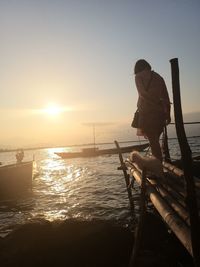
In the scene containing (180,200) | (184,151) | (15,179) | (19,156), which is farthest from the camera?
(19,156)

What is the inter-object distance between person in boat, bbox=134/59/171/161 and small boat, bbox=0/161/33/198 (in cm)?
1646

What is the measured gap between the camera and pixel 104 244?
7.27 meters

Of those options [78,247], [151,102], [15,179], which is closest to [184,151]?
[151,102]

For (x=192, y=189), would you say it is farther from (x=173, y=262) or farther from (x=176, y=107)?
(x=173, y=262)

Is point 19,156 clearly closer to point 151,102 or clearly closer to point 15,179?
point 15,179

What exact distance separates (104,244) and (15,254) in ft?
7.61

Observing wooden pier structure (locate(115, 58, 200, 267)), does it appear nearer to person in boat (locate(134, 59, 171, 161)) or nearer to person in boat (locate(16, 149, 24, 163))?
person in boat (locate(134, 59, 171, 161))

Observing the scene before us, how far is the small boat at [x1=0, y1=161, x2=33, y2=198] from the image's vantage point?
21125 millimetres

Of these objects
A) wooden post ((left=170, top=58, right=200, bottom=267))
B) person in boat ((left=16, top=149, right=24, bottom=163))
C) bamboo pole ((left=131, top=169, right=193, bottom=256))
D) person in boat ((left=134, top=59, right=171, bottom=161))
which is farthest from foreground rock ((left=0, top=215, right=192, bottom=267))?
person in boat ((left=16, top=149, right=24, bottom=163))

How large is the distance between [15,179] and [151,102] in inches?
737

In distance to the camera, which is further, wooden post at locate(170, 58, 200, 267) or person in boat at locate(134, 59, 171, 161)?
person in boat at locate(134, 59, 171, 161)

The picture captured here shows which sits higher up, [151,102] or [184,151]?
[151,102]

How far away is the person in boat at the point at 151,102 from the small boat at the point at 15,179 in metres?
16.5

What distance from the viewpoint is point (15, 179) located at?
23.1m
